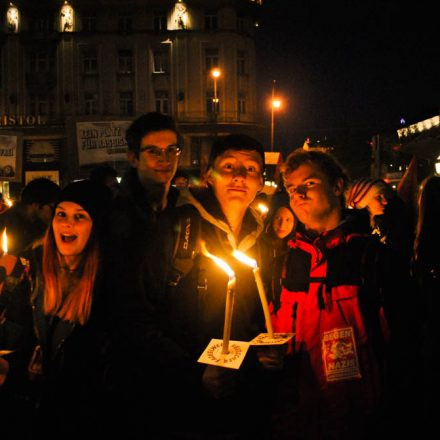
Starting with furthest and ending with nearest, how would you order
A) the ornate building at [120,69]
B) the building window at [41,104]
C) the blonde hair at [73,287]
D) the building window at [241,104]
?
the building window at [41,104] → the building window at [241,104] → the ornate building at [120,69] → the blonde hair at [73,287]

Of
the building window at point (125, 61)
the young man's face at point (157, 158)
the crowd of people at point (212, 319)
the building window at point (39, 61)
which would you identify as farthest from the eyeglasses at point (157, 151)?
the building window at point (39, 61)

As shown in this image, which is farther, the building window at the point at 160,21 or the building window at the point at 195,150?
the building window at the point at 160,21

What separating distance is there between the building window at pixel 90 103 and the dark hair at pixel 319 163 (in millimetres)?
41607

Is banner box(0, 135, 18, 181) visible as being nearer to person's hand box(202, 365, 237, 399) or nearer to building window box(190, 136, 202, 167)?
person's hand box(202, 365, 237, 399)

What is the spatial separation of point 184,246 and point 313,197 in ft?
2.99

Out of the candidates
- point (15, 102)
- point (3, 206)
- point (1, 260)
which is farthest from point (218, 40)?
point (1, 260)

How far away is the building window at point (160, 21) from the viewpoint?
1655 inches

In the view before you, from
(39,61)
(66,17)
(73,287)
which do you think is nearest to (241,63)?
(66,17)

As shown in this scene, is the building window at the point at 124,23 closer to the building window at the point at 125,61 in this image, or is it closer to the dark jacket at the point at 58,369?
the building window at the point at 125,61

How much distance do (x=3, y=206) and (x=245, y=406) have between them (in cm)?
535

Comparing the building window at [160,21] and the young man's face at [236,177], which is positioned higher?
the building window at [160,21]

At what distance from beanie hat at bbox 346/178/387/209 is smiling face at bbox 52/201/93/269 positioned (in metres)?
3.48

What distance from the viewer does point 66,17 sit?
41719 mm

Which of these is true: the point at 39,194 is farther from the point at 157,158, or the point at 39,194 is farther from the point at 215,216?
the point at 215,216
